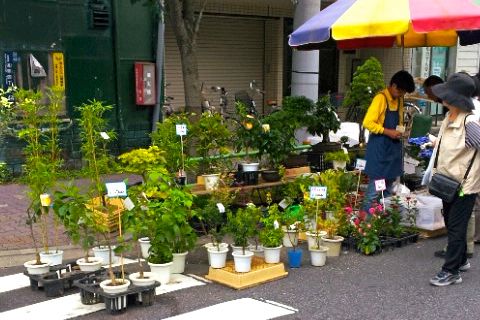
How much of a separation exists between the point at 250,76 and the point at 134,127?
616 centimetres

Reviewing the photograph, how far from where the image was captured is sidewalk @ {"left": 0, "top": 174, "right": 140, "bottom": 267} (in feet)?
20.5

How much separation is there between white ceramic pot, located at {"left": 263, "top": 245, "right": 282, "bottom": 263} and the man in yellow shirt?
1.72 m

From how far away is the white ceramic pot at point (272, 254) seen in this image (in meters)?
5.50

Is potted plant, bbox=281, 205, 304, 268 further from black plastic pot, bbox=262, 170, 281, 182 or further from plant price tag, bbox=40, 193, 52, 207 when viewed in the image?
plant price tag, bbox=40, 193, 52, 207

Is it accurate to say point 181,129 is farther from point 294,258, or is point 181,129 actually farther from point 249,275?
point 249,275

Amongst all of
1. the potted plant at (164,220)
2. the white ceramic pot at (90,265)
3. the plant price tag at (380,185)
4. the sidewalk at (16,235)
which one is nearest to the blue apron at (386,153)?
the plant price tag at (380,185)

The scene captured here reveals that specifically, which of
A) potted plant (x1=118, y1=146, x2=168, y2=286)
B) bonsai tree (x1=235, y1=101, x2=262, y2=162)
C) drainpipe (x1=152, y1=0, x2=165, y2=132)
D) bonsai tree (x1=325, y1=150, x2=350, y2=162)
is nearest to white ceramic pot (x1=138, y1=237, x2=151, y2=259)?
potted plant (x1=118, y1=146, x2=168, y2=286)

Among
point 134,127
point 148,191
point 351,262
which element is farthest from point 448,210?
point 134,127

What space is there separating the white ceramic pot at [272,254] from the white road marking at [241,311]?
2.31 ft

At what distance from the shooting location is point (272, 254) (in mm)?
5527

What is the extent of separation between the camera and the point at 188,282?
536cm

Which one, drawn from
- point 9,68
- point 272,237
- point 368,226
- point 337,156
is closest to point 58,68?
point 9,68

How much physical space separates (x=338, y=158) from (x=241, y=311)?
156 inches

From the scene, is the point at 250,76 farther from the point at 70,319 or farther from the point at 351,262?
the point at 70,319
